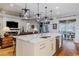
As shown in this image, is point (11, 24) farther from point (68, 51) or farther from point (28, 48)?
point (68, 51)

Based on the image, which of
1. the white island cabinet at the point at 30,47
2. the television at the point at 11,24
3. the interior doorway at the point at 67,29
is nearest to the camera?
the white island cabinet at the point at 30,47

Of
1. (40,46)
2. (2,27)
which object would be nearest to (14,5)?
(2,27)

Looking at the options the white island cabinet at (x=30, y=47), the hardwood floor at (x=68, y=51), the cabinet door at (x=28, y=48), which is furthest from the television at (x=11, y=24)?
the hardwood floor at (x=68, y=51)

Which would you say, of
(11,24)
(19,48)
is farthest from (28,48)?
(11,24)

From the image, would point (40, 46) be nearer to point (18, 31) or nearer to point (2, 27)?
point (18, 31)

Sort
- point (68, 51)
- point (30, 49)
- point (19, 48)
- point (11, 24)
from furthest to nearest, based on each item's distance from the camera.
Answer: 1. point (68, 51)
2. point (19, 48)
3. point (11, 24)
4. point (30, 49)

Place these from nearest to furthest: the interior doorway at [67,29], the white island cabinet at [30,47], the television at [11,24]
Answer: the white island cabinet at [30,47]
the television at [11,24]
the interior doorway at [67,29]

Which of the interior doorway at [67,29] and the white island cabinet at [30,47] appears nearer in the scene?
the white island cabinet at [30,47]

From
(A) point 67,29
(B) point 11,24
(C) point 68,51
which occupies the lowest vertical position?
(C) point 68,51

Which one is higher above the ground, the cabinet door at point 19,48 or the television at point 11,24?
the television at point 11,24

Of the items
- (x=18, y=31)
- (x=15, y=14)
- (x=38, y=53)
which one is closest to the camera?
(x=38, y=53)

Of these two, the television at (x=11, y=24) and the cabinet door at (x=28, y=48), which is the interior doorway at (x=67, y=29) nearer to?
the cabinet door at (x=28, y=48)

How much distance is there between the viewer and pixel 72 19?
2.73m

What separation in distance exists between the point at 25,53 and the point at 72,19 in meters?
1.65
